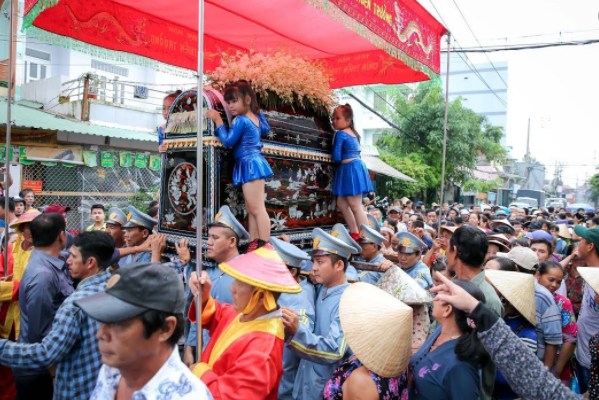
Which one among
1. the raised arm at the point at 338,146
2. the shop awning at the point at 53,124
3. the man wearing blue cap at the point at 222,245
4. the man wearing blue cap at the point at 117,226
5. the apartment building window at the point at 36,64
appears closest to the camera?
the man wearing blue cap at the point at 222,245

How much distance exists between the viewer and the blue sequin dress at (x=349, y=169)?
5.03 m

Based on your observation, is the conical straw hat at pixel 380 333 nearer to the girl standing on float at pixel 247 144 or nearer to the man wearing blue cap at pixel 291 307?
the man wearing blue cap at pixel 291 307

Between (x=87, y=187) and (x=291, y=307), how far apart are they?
9910 millimetres

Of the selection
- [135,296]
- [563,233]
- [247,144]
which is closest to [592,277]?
[247,144]

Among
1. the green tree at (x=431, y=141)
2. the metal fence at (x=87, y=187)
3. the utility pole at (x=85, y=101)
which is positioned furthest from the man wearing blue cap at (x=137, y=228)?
the green tree at (x=431, y=141)

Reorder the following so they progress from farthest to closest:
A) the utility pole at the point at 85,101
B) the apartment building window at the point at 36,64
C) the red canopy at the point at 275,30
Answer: the apartment building window at the point at 36,64 → the utility pole at the point at 85,101 → the red canopy at the point at 275,30

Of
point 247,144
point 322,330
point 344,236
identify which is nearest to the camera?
point 322,330

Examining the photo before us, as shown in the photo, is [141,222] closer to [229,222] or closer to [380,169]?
[229,222]

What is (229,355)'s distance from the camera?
2.24 metres

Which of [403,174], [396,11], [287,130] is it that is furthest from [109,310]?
[403,174]

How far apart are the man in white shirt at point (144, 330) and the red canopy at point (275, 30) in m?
2.82

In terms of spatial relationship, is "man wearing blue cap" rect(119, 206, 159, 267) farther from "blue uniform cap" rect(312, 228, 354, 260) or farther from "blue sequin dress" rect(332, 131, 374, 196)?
"blue uniform cap" rect(312, 228, 354, 260)

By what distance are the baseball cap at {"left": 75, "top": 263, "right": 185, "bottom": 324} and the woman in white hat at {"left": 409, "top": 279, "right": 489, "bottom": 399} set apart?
4.04 feet

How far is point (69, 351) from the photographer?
246cm
